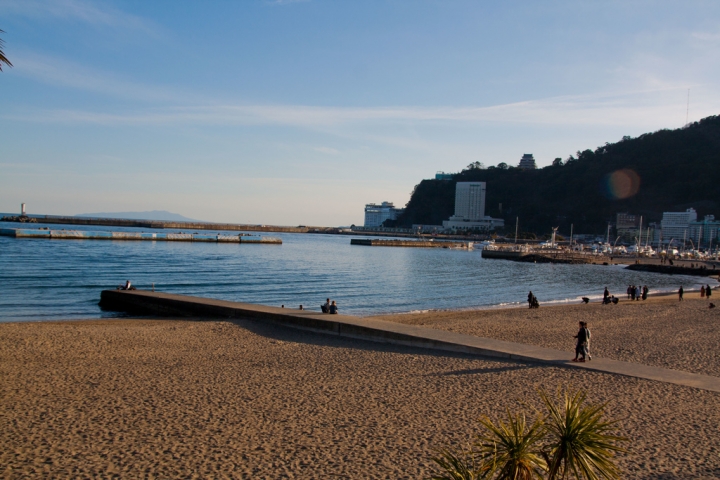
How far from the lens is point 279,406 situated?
905cm

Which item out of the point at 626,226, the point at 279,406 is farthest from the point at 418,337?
the point at 626,226

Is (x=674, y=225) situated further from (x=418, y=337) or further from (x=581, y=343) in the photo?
(x=418, y=337)

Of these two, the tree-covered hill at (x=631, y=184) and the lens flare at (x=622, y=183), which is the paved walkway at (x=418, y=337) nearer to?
the tree-covered hill at (x=631, y=184)

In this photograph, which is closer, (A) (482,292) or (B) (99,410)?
(B) (99,410)

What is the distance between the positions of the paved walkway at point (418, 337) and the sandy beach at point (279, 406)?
420 millimetres

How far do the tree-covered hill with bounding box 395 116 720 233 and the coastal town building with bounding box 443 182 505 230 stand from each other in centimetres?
778

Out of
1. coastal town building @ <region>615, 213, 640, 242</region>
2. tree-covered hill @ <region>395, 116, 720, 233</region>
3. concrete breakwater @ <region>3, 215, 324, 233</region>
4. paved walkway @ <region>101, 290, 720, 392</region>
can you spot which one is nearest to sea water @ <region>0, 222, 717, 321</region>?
paved walkway @ <region>101, 290, 720, 392</region>

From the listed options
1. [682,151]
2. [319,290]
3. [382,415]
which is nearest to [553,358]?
[382,415]

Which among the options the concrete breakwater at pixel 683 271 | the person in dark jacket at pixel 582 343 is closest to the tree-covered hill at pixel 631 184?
the concrete breakwater at pixel 683 271

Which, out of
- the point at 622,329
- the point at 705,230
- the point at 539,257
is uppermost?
the point at 705,230

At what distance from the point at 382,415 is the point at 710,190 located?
577 feet

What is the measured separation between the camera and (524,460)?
12.2 feet

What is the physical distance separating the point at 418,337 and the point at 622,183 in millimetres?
169848

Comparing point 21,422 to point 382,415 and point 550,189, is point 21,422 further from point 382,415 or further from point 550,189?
point 550,189
